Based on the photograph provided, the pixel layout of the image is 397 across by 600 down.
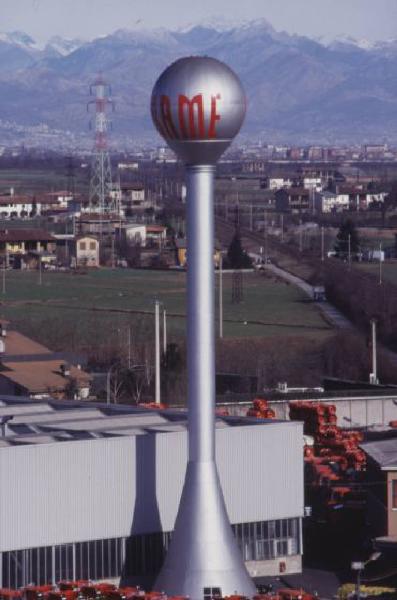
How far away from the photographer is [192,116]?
401 inches

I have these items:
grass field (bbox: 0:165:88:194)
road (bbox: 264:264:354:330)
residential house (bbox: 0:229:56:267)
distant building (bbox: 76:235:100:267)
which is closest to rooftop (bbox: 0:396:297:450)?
road (bbox: 264:264:354:330)

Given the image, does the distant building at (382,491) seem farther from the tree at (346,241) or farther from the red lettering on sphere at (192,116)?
the tree at (346,241)

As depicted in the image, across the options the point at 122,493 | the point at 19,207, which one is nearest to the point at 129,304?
the point at 122,493

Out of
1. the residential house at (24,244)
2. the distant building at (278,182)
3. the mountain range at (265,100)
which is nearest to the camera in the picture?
the residential house at (24,244)

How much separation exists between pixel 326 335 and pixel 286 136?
440ft

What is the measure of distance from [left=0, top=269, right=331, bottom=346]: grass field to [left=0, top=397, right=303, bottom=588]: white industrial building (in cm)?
1240

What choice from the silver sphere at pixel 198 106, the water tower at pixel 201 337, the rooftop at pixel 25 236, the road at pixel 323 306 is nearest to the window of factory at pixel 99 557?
the water tower at pixel 201 337

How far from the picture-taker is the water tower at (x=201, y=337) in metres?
10.2

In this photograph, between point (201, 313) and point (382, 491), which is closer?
point (201, 313)

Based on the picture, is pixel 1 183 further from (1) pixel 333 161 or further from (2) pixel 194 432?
(2) pixel 194 432

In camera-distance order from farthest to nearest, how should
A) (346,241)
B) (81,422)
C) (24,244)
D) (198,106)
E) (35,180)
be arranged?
1. (35,180)
2. (24,244)
3. (346,241)
4. (81,422)
5. (198,106)

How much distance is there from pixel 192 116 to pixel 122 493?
6.71ft

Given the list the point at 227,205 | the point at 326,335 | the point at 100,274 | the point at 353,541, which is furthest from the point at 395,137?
the point at 353,541

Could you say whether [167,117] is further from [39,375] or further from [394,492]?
[39,375]
